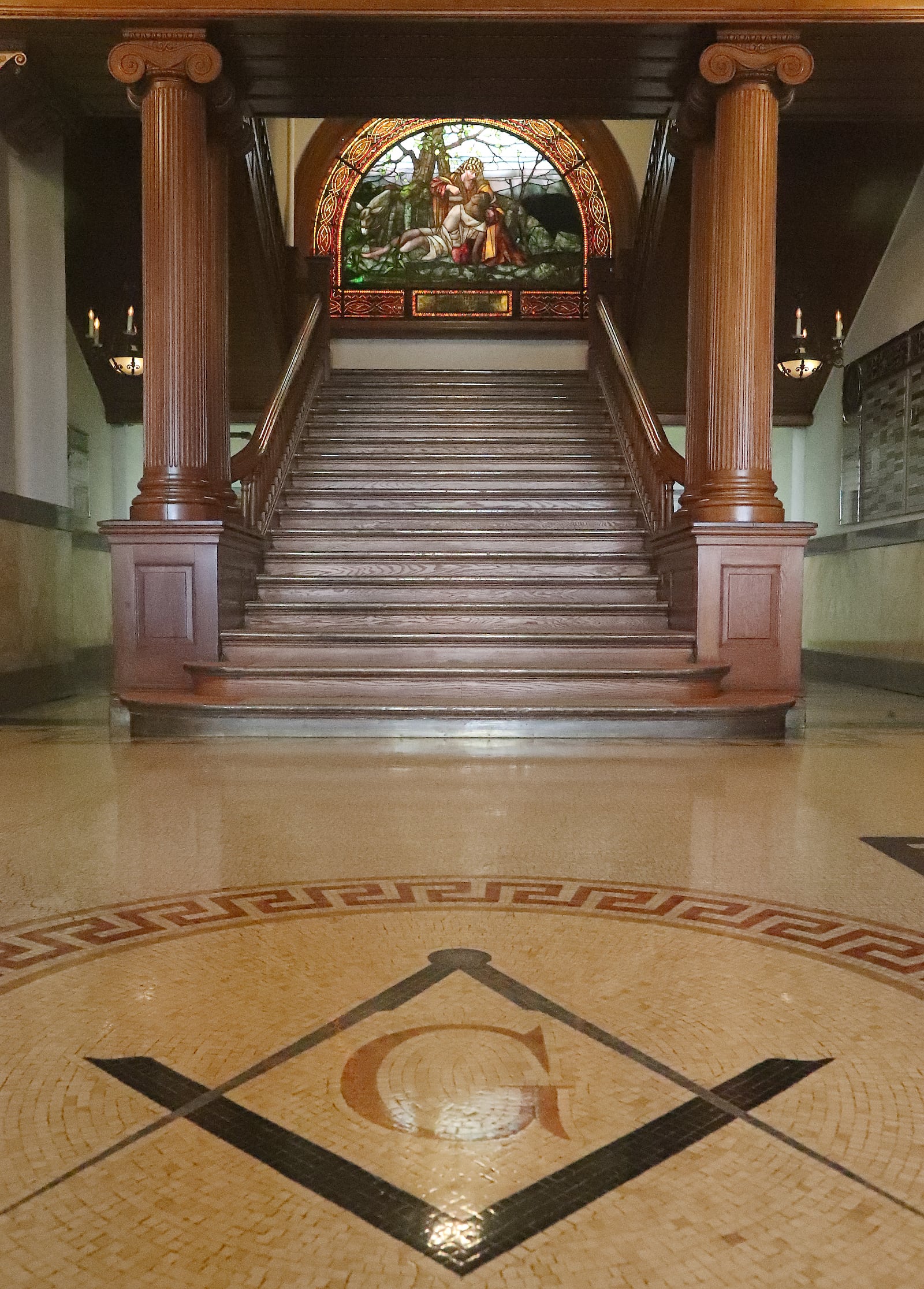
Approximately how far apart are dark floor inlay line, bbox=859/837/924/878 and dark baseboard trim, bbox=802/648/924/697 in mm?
4952

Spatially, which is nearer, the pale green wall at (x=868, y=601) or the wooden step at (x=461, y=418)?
the pale green wall at (x=868, y=601)

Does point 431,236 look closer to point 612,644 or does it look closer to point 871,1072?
point 612,644

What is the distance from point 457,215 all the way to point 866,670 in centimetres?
730

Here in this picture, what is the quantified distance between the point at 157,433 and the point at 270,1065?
4996 millimetres

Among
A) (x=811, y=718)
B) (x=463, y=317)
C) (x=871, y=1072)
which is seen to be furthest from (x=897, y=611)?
(x=871, y=1072)

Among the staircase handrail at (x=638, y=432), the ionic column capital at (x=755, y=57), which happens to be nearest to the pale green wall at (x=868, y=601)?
the staircase handrail at (x=638, y=432)

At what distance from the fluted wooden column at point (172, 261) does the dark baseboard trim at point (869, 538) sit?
16.6ft

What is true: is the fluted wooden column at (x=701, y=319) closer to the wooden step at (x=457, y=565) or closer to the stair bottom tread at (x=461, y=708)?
the wooden step at (x=457, y=565)

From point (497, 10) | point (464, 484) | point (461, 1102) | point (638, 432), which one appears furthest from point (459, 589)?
point (461, 1102)

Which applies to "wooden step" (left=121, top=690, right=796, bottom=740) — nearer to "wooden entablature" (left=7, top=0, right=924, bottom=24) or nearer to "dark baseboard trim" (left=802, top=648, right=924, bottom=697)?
"dark baseboard trim" (left=802, top=648, right=924, bottom=697)

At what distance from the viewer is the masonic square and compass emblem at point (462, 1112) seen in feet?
3.82

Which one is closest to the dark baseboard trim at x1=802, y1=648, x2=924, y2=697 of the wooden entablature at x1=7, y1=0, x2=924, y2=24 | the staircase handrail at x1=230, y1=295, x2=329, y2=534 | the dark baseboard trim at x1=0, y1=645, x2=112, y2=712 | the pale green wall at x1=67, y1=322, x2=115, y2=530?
the wooden entablature at x1=7, y1=0, x2=924, y2=24

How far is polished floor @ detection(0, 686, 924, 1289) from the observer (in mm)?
1097

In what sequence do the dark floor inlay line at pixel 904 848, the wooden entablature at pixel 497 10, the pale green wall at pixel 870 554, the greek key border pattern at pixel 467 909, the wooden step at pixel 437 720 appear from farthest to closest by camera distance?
the pale green wall at pixel 870 554
the wooden entablature at pixel 497 10
the wooden step at pixel 437 720
the dark floor inlay line at pixel 904 848
the greek key border pattern at pixel 467 909
